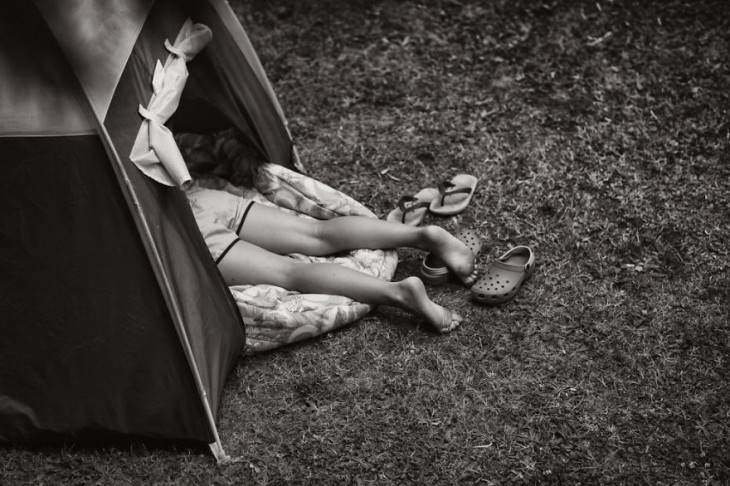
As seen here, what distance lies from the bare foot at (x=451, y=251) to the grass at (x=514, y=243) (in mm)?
126

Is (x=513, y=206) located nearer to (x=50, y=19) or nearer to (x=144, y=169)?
(x=144, y=169)

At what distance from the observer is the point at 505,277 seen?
3545mm

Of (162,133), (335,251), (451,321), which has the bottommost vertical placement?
(451,321)

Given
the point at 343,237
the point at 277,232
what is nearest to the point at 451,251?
the point at 343,237

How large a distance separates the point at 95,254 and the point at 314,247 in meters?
1.18

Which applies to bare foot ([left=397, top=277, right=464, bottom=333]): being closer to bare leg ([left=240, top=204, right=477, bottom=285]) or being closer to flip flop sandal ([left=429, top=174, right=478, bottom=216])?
bare leg ([left=240, top=204, right=477, bottom=285])

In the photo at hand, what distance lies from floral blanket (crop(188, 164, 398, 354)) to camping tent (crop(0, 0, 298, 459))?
159mm

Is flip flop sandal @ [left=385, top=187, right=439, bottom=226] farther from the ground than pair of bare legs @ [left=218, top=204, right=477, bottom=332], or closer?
closer

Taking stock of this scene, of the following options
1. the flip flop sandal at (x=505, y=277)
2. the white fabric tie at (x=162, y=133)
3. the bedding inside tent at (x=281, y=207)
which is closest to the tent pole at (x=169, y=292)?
the white fabric tie at (x=162, y=133)

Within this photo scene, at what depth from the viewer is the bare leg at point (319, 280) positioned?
332 cm

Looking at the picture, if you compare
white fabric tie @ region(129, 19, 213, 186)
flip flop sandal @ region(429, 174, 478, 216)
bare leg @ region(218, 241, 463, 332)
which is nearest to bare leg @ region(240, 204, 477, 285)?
bare leg @ region(218, 241, 463, 332)

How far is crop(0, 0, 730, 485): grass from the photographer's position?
2.91 metres

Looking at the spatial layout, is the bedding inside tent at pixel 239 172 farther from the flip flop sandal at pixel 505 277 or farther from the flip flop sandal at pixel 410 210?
the flip flop sandal at pixel 505 277

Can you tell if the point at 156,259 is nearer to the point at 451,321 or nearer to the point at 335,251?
the point at 335,251
